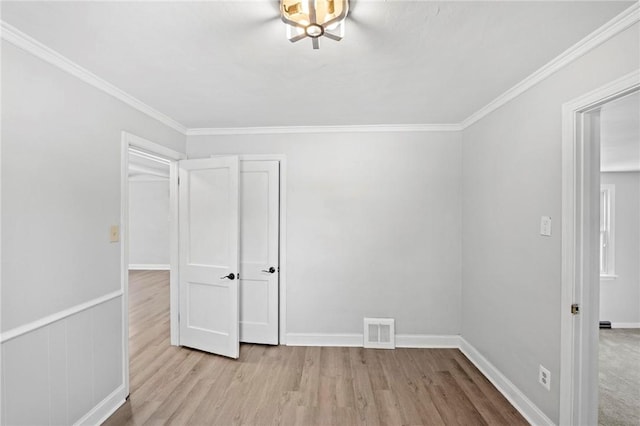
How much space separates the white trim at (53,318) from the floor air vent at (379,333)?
238cm

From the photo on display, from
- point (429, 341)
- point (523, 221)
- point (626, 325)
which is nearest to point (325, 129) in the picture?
point (523, 221)

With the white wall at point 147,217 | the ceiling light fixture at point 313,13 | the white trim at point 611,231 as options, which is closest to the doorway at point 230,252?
the ceiling light fixture at point 313,13

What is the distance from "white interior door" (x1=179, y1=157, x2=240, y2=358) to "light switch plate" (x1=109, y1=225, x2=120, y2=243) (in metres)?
0.87

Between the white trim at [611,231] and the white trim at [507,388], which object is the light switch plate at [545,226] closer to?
the white trim at [507,388]

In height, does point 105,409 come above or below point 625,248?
below

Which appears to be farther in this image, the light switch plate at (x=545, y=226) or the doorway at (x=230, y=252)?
the doorway at (x=230, y=252)

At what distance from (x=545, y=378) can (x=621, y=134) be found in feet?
8.30

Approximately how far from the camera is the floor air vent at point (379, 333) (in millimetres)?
3090

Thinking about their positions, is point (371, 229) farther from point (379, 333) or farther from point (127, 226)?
point (127, 226)

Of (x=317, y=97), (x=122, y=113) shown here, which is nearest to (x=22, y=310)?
(x=122, y=113)

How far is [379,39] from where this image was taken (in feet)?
5.05

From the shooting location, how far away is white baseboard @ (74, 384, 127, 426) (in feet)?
6.25

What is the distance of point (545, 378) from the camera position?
6.22 ft

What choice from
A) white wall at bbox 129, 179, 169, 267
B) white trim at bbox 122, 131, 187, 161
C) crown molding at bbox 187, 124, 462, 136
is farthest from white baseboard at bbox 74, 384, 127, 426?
white wall at bbox 129, 179, 169, 267
